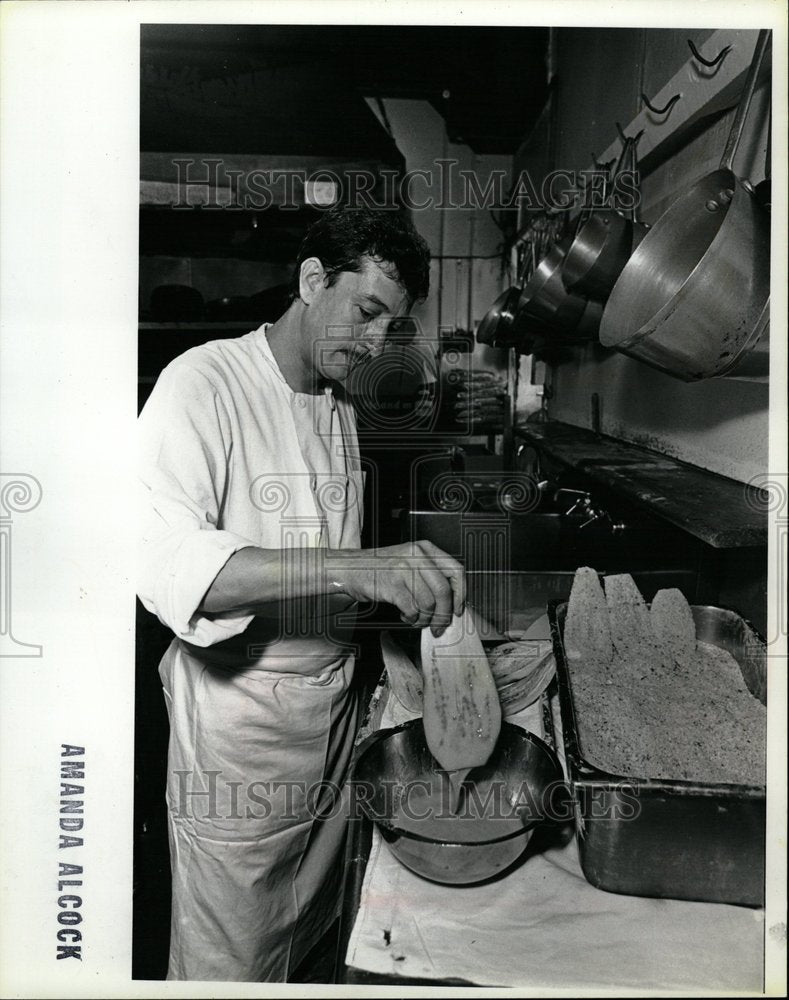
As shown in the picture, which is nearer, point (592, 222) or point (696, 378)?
point (696, 378)

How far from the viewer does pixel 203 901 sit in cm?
112

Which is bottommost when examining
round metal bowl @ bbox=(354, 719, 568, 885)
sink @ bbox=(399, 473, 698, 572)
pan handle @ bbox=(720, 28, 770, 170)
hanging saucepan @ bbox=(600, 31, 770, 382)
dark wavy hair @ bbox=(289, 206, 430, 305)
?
round metal bowl @ bbox=(354, 719, 568, 885)

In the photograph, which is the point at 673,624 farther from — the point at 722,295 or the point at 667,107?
the point at 667,107

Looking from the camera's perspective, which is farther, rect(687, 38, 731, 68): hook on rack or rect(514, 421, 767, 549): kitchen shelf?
rect(687, 38, 731, 68): hook on rack

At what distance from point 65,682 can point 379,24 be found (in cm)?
101

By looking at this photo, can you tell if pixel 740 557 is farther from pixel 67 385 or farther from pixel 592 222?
pixel 67 385

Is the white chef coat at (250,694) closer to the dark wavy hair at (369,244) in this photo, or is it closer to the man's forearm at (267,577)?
the man's forearm at (267,577)

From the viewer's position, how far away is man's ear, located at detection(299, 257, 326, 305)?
1.12 m

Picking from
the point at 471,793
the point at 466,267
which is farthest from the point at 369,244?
→ the point at 466,267

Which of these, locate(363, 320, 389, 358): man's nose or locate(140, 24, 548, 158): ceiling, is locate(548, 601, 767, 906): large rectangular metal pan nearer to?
locate(363, 320, 389, 358): man's nose

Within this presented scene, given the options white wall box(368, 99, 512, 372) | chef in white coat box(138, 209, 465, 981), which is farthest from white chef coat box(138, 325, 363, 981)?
white wall box(368, 99, 512, 372)

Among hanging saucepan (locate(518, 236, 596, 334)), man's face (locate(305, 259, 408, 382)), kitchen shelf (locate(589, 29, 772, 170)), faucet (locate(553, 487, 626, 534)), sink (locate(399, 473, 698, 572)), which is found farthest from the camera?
hanging saucepan (locate(518, 236, 596, 334))

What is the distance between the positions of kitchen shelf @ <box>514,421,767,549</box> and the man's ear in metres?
0.62

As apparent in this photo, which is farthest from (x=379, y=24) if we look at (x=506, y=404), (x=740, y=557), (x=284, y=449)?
(x=506, y=404)
